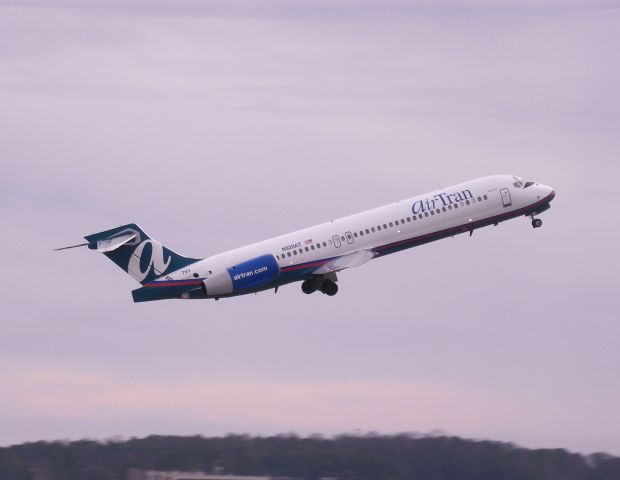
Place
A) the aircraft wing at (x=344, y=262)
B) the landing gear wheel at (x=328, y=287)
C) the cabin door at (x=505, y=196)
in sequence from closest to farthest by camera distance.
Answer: the aircraft wing at (x=344, y=262) → the landing gear wheel at (x=328, y=287) → the cabin door at (x=505, y=196)

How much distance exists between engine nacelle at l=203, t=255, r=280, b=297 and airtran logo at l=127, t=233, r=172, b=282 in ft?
12.4

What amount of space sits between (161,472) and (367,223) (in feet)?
127

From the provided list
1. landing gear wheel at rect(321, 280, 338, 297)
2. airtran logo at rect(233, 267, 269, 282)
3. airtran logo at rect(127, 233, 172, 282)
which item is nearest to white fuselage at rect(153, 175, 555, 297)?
airtran logo at rect(233, 267, 269, 282)

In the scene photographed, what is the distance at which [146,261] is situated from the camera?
12525 cm

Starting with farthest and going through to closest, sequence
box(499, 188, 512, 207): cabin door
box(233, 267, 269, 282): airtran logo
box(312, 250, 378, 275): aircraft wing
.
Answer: box(499, 188, 512, 207): cabin door
box(312, 250, 378, 275): aircraft wing
box(233, 267, 269, 282): airtran logo

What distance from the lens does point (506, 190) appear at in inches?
5153

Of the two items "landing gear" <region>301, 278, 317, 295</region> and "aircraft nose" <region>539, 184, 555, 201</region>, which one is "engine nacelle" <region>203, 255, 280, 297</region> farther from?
"aircraft nose" <region>539, 184, 555, 201</region>

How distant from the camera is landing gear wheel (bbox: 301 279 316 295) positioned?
128 meters

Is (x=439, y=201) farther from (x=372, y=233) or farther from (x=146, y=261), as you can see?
(x=146, y=261)

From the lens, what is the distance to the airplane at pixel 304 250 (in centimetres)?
12319

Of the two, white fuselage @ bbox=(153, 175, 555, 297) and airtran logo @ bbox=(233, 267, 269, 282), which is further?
white fuselage @ bbox=(153, 175, 555, 297)

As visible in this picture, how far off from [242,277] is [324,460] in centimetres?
3897

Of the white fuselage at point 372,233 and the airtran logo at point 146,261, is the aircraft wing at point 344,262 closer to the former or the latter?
the white fuselage at point 372,233

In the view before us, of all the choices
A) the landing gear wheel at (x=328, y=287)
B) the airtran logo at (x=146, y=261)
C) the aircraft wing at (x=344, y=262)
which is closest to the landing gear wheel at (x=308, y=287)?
the landing gear wheel at (x=328, y=287)
